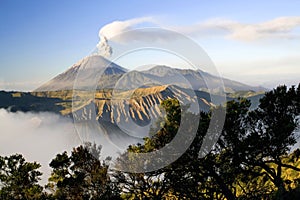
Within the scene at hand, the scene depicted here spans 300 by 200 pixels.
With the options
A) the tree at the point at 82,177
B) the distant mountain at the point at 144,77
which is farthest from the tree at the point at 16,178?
the distant mountain at the point at 144,77

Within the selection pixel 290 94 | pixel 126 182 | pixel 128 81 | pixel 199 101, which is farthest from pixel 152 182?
pixel 290 94

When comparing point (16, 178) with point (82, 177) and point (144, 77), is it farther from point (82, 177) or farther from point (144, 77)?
point (144, 77)

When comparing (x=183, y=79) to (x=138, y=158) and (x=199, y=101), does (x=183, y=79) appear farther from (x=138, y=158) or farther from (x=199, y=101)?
(x=138, y=158)

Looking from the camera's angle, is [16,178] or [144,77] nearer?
[144,77]

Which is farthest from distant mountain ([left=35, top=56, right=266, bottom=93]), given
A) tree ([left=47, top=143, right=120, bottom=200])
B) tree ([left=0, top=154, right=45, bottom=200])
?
tree ([left=0, top=154, right=45, bottom=200])

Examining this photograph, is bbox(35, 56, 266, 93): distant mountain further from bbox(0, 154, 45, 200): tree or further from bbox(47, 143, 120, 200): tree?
bbox(0, 154, 45, 200): tree

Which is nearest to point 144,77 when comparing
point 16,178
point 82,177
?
point 82,177

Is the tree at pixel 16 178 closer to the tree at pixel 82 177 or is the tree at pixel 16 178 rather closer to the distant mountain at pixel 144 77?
the tree at pixel 82 177
